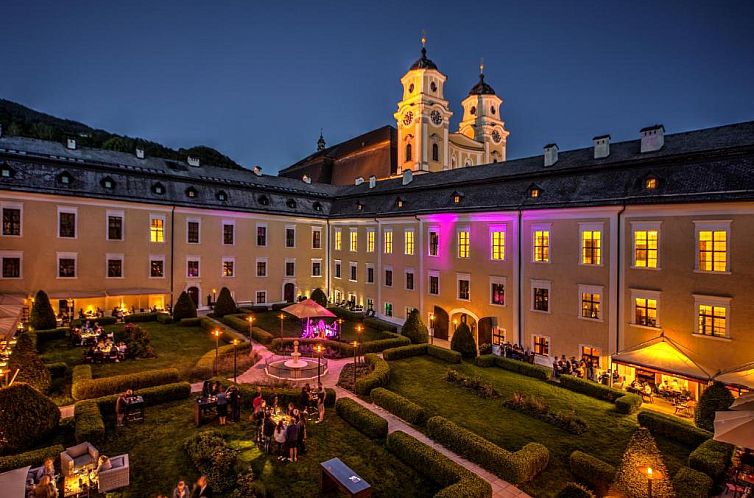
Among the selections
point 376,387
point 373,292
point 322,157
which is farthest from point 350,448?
point 322,157

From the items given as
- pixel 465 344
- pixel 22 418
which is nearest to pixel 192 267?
pixel 22 418

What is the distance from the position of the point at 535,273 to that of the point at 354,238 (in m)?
19.3

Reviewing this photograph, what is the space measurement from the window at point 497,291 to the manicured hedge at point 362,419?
570 inches

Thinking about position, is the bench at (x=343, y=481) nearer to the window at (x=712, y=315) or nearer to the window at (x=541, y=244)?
the window at (x=712, y=315)

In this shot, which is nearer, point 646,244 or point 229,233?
point 646,244

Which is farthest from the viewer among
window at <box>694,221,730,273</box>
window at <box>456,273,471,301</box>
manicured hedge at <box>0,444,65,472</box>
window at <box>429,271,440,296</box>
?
window at <box>429,271,440,296</box>

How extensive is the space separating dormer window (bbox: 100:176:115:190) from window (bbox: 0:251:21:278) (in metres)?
7.01

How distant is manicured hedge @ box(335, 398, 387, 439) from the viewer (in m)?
14.0

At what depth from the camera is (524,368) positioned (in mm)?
21906

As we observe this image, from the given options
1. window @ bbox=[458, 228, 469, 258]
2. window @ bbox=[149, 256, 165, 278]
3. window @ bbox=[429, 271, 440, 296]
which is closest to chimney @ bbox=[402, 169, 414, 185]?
window @ bbox=[458, 228, 469, 258]

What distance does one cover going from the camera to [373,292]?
3712 centimetres

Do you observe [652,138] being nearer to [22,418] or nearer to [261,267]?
[22,418]

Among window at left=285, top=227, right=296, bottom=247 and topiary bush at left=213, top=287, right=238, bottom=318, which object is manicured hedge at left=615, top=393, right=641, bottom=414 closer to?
topiary bush at left=213, top=287, right=238, bottom=318

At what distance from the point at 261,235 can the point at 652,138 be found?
102 feet
